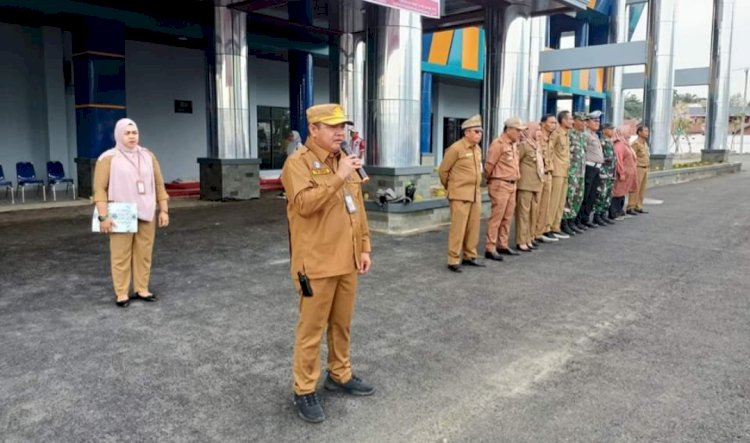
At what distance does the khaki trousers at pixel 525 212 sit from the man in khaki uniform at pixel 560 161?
27.6 inches

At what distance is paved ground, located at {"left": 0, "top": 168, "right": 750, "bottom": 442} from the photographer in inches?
122

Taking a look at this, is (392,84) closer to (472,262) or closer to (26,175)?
(472,262)

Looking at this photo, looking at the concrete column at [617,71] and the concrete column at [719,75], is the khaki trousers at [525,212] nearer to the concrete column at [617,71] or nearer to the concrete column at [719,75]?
the concrete column at [617,71]

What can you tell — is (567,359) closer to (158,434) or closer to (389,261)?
(158,434)

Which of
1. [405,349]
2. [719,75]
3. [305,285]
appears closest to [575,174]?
[405,349]

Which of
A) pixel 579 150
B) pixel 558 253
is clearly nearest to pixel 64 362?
pixel 558 253

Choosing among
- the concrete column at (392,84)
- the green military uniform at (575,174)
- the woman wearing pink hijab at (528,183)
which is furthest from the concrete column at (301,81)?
the woman wearing pink hijab at (528,183)

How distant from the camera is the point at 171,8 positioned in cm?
1321

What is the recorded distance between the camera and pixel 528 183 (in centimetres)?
758

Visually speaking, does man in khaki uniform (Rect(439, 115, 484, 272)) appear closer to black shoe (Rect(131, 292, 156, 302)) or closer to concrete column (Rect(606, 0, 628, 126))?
black shoe (Rect(131, 292, 156, 302))

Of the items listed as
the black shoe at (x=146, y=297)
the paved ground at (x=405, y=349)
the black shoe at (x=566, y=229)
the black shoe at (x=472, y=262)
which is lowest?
the paved ground at (x=405, y=349)

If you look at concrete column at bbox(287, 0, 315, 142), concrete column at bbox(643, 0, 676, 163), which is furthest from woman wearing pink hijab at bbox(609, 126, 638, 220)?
concrete column at bbox(643, 0, 676, 163)

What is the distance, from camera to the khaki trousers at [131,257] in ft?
16.9

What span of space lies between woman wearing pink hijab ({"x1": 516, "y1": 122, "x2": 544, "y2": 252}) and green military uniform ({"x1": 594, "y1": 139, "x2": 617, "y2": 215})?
87.3 inches
